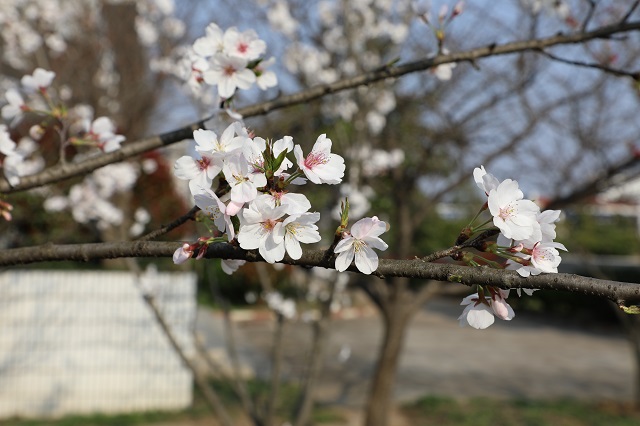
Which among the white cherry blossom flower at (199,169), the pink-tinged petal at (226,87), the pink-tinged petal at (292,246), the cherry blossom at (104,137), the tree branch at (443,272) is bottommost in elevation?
the tree branch at (443,272)

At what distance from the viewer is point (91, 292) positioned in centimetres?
571

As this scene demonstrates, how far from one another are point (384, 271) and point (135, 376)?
5464mm

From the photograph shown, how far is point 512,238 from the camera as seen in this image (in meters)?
0.90

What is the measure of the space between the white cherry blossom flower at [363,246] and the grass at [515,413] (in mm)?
5248

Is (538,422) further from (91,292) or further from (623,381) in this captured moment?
(91,292)

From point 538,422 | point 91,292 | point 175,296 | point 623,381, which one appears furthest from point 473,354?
point 91,292

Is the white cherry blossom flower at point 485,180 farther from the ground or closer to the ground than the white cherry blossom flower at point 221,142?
closer to the ground

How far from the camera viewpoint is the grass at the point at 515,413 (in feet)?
18.9

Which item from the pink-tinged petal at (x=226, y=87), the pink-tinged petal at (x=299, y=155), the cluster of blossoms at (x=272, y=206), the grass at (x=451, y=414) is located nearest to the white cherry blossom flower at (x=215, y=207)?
the cluster of blossoms at (x=272, y=206)

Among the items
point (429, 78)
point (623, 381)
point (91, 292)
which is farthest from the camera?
point (623, 381)

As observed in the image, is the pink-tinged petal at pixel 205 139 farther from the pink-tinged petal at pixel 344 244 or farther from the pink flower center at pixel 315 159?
the pink-tinged petal at pixel 344 244

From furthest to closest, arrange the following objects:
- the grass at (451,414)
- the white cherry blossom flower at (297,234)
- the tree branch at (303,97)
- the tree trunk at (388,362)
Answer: the grass at (451,414) → the tree trunk at (388,362) → the tree branch at (303,97) → the white cherry blossom flower at (297,234)

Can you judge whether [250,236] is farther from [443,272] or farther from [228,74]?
[228,74]

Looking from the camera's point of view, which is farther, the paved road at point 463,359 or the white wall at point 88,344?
the paved road at point 463,359
